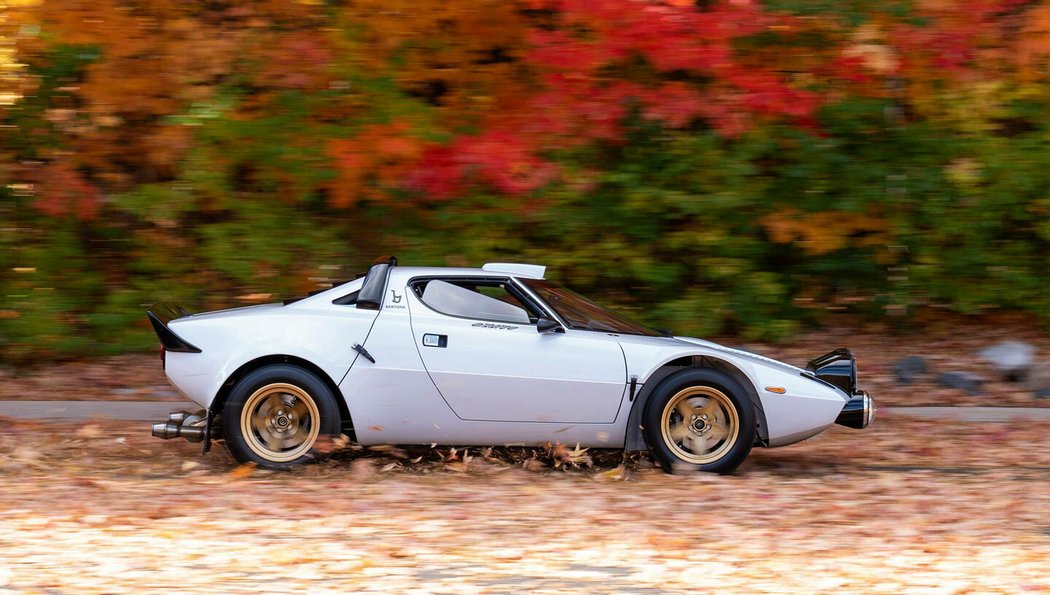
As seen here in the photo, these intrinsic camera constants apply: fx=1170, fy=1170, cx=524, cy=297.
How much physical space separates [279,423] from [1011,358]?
7170 mm

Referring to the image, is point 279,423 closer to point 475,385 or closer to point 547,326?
point 475,385

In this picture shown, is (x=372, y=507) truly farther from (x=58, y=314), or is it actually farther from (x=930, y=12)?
(x=930, y=12)

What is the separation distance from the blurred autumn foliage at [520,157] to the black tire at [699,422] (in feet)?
14.3

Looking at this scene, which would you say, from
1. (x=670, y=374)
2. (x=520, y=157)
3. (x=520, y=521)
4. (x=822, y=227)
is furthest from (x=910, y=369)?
(x=520, y=521)

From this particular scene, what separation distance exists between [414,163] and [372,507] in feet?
17.9

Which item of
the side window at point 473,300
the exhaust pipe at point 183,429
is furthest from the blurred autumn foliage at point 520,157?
the exhaust pipe at point 183,429

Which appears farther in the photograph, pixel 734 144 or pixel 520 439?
pixel 734 144

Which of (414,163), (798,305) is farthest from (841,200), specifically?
(414,163)

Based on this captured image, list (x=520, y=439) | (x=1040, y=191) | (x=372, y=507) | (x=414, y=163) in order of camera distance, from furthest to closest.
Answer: (x=1040, y=191)
(x=414, y=163)
(x=520, y=439)
(x=372, y=507)

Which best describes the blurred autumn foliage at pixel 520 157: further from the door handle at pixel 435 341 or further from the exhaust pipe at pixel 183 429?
the exhaust pipe at pixel 183 429

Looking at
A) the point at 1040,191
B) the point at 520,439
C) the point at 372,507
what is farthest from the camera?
the point at 1040,191

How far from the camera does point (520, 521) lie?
6270 mm

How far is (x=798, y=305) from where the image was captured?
41.8 feet

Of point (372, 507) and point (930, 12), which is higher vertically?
point (930, 12)
